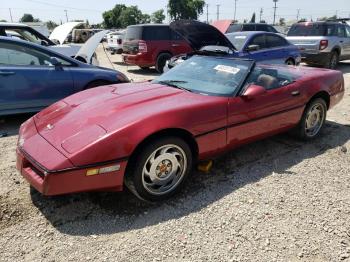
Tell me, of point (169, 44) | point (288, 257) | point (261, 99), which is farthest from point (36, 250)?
point (169, 44)

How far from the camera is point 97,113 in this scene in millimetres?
3365

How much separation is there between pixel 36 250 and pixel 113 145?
995mm

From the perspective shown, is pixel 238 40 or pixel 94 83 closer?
pixel 94 83

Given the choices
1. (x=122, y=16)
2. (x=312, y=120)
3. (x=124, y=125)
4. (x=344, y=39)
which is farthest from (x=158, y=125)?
(x=122, y=16)

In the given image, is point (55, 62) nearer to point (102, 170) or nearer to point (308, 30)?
point (102, 170)

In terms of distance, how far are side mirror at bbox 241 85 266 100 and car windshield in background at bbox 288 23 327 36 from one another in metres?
9.48

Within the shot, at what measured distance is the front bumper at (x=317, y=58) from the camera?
11.7 meters

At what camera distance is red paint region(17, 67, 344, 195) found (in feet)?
9.38

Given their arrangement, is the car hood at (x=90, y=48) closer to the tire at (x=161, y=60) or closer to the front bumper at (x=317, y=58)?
the tire at (x=161, y=60)

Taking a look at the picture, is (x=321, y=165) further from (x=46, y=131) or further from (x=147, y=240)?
(x=46, y=131)

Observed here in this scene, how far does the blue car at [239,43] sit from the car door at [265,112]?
142 centimetres

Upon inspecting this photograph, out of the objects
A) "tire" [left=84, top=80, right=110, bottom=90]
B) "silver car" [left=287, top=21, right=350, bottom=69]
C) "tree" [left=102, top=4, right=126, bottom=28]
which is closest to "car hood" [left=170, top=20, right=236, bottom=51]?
"tire" [left=84, top=80, right=110, bottom=90]

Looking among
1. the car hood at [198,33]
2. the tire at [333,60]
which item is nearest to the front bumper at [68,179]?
the car hood at [198,33]

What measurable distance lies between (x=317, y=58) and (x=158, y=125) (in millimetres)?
10214
